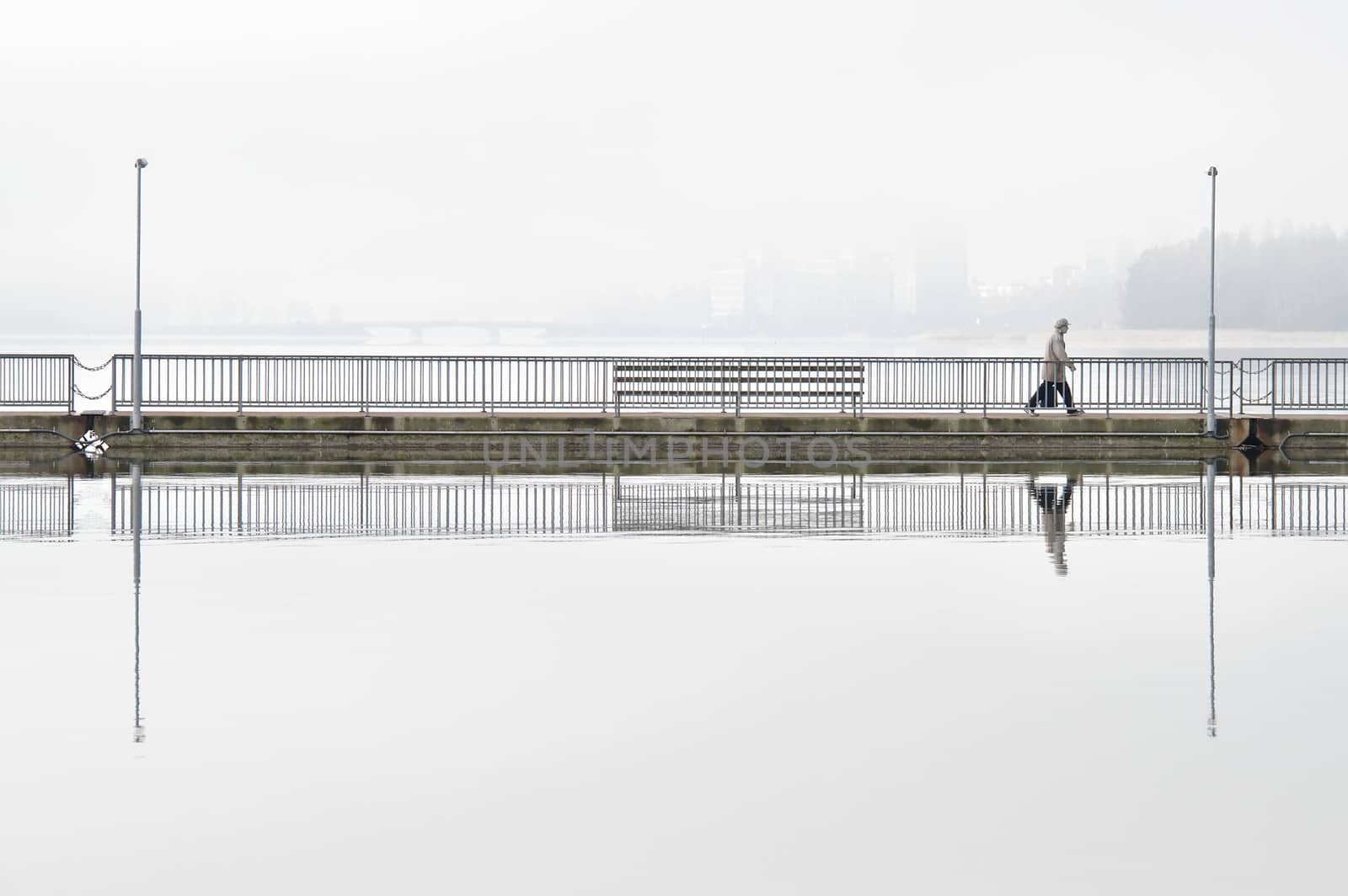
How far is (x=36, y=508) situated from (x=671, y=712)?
13.8 metres

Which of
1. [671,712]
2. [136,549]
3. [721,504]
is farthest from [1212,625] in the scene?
[721,504]

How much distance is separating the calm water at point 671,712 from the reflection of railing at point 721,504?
0.78m

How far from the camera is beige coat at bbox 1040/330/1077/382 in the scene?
35.1 meters

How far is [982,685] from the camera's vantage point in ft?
32.7

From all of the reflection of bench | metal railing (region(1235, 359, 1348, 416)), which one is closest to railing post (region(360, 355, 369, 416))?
Answer: the reflection of bench

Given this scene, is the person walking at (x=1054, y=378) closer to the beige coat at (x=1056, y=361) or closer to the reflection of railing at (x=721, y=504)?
the beige coat at (x=1056, y=361)

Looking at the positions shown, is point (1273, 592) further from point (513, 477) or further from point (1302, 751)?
point (513, 477)

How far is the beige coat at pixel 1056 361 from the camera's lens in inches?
1383

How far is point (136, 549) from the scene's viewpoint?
16.8 meters

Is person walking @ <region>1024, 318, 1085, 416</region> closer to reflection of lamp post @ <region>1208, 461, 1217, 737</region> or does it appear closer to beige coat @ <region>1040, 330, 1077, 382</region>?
beige coat @ <region>1040, 330, 1077, 382</region>

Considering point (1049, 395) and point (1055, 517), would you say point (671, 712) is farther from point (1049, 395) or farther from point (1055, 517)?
point (1049, 395)

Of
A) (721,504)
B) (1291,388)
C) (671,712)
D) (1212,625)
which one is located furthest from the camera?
(1291,388)

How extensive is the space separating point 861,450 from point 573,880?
2682cm

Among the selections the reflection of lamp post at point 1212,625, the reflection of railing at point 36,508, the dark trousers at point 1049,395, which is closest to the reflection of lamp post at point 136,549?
the reflection of railing at point 36,508
